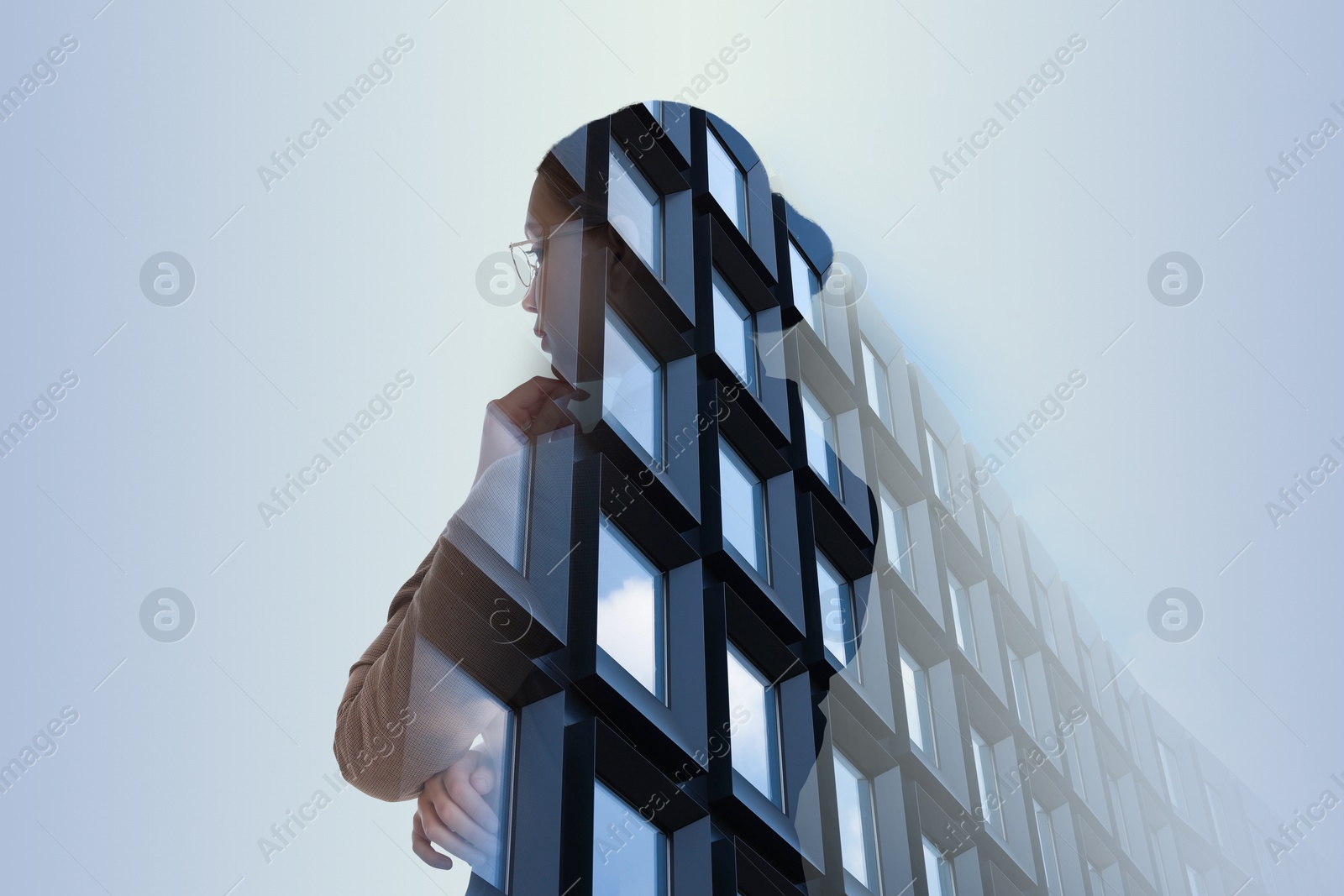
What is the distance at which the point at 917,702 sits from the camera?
49.5ft

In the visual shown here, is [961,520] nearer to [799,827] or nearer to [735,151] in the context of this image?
[735,151]

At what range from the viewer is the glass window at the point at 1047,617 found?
22.4 m

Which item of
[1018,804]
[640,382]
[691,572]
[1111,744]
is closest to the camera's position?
[691,572]

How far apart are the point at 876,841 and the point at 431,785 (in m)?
6.37

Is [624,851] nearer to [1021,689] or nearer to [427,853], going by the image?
[427,853]

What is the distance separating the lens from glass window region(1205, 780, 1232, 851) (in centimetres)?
2841

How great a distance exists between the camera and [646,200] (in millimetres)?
13133

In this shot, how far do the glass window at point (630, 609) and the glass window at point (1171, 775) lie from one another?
797 inches

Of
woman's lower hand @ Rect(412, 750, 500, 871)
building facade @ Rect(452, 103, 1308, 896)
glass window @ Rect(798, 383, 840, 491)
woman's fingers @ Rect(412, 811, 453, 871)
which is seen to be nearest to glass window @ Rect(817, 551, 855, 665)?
building facade @ Rect(452, 103, 1308, 896)

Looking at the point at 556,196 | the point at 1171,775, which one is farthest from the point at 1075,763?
the point at 556,196

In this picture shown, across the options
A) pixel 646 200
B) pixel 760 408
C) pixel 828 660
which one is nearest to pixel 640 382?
pixel 760 408

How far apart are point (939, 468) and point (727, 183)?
6759 millimetres

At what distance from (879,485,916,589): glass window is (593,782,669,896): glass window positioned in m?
7.12

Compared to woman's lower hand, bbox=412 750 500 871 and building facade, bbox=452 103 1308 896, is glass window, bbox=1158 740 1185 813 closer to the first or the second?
building facade, bbox=452 103 1308 896
